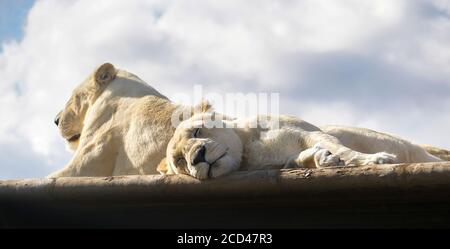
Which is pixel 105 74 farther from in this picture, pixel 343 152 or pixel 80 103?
pixel 343 152

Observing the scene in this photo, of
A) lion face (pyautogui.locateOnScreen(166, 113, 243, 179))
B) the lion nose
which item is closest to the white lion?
lion face (pyautogui.locateOnScreen(166, 113, 243, 179))

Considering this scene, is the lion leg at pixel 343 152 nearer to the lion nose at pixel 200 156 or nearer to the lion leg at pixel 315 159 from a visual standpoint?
the lion leg at pixel 315 159

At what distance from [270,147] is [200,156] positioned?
76cm

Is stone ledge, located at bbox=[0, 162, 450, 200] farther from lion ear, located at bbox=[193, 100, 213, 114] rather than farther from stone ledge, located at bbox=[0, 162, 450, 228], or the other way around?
lion ear, located at bbox=[193, 100, 213, 114]

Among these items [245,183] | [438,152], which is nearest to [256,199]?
[245,183]

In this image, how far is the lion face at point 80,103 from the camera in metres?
7.77

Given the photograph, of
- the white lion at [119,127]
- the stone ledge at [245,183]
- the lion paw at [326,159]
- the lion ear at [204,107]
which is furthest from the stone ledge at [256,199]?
the lion ear at [204,107]

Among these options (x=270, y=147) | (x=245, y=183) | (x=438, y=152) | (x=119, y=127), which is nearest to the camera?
(x=245, y=183)

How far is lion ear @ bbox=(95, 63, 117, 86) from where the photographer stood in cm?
777

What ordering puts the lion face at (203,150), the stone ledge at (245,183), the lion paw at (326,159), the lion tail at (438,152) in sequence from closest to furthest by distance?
the stone ledge at (245,183) < the lion face at (203,150) < the lion paw at (326,159) < the lion tail at (438,152)

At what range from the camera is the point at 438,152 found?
21.0 feet

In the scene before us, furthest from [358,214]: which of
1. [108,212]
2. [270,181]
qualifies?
[108,212]

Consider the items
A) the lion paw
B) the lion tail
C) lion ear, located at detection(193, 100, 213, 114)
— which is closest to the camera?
the lion paw
